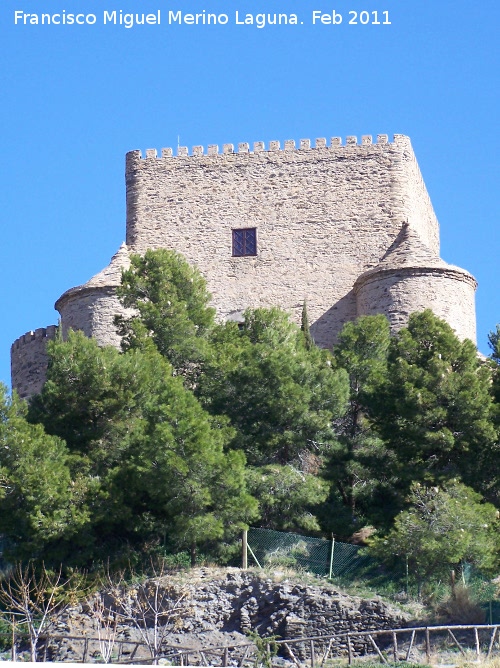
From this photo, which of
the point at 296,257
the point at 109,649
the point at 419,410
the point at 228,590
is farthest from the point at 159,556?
the point at 296,257

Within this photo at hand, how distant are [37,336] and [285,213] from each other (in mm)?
7776

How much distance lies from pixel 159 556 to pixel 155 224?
14899 millimetres

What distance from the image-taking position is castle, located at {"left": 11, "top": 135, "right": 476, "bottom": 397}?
43.8 metres

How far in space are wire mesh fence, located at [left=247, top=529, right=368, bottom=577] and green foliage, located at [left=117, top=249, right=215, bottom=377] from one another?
18.9 feet

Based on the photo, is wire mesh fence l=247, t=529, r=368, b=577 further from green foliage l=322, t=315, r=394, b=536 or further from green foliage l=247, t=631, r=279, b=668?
green foliage l=247, t=631, r=279, b=668

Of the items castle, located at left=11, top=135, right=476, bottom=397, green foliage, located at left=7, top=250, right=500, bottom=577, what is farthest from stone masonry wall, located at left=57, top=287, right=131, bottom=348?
green foliage, located at left=7, top=250, right=500, bottom=577

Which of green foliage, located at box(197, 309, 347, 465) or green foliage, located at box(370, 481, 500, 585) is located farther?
green foliage, located at box(197, 309, 347, 465)

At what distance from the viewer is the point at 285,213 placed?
45562 millimetres

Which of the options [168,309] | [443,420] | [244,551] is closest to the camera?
[244,551]

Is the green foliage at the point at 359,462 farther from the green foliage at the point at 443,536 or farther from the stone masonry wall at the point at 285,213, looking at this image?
the stone masonry wall at the point at 285,213

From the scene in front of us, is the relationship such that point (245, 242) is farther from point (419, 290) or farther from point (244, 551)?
point (244, 551)

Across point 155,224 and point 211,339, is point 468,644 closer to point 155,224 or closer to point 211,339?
point 211,339

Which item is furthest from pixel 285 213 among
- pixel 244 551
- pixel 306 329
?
pixel 244 551

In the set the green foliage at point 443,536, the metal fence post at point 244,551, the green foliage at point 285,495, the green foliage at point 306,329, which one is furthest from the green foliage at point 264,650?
the green foliage at point 306,329
